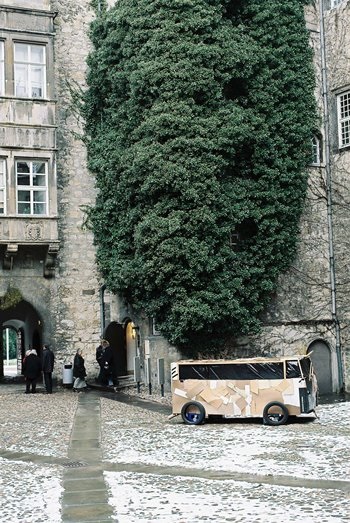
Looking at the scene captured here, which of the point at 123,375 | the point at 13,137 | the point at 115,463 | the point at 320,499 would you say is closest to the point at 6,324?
the point at 123,375

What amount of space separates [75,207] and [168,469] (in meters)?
16.4

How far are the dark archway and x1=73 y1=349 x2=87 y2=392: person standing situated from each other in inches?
148

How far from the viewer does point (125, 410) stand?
19578mm

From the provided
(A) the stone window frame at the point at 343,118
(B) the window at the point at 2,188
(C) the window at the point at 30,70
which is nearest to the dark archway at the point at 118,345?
(B) the window at the point at 2,188

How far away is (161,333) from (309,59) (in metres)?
10.1

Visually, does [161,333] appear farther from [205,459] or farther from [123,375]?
[205,459]

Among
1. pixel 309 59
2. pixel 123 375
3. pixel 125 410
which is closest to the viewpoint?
pixel 125 410

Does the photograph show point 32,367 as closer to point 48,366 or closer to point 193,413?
point 48,366

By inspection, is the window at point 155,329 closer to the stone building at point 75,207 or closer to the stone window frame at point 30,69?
the stone building at point 75,207

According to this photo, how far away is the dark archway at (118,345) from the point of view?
29.3 metres

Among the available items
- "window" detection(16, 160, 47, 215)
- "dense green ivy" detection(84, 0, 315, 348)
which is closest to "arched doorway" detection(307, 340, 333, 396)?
"dense green ivy" detection(84, 0, 315, 348)

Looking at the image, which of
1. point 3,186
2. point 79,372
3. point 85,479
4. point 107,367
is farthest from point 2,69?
point 85,479

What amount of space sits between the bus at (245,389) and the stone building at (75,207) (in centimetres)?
695

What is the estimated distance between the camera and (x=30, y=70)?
2633 centimetres
